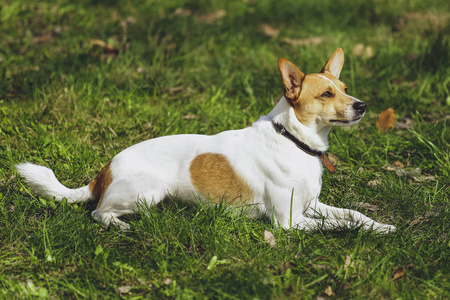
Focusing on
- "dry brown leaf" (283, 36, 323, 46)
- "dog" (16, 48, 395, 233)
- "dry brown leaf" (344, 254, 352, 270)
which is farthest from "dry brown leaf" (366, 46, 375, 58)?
"dry brown leaf" (344, 254, 352, 270)

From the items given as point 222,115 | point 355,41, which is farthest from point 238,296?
point 355,41

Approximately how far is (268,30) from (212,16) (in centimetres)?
103

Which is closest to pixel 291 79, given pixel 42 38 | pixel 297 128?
pixel 297 128

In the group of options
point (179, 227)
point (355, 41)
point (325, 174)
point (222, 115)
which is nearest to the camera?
point (179, 227)

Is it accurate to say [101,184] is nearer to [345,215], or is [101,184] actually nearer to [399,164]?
[345,215]

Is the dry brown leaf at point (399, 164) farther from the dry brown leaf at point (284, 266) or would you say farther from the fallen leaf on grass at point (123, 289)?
the fallen leaf on grass at point (123, 289)

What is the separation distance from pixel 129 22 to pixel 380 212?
4.94 metres

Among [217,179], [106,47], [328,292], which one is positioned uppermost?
[106,47]

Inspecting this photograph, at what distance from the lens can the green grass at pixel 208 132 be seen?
113 inches

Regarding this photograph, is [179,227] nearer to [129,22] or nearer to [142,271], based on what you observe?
[142,271]

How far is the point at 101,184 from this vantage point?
3.53 m

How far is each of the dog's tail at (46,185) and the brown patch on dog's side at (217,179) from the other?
91 cm

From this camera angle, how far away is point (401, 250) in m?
3.01

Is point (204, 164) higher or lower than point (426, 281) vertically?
higher
